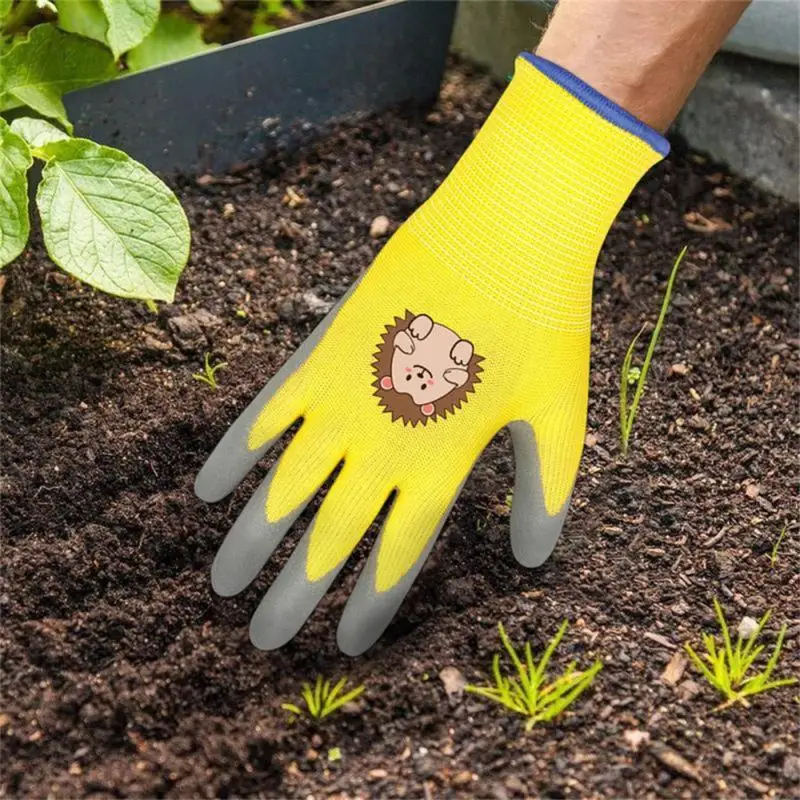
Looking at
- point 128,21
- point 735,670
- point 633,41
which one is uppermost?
point 633,41

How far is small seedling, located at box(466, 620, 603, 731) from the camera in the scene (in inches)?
40.7

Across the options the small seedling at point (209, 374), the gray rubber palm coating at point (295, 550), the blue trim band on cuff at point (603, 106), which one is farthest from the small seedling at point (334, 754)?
the blue trim band on cuff at point (603, 106)

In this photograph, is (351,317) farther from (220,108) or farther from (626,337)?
(220,108)

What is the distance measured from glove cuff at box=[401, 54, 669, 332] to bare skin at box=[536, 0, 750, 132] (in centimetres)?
4

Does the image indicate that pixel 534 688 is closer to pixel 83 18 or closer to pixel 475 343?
pixel 475 343

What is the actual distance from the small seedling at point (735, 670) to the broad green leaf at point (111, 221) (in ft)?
Answer: 2.35

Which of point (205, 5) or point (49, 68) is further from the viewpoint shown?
point (205, 5)

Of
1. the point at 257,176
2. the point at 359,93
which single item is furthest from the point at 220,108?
the point at 359,93

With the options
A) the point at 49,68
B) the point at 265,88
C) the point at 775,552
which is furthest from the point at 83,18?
the point at 775,552

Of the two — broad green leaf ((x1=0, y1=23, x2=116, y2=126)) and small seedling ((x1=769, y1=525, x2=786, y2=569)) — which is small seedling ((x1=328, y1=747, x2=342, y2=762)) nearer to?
small seedling ((x1=769, y1=525, x2=786, y2=569))

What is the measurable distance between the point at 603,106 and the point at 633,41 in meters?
0.10

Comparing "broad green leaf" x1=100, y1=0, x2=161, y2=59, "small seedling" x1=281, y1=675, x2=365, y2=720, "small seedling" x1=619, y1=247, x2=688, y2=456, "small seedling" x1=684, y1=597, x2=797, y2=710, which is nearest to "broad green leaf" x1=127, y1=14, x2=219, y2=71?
"broad green leaf" x1=100, y1=0, x2=161, y2=59

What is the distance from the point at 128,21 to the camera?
128cm

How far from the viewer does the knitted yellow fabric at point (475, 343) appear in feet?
3.83
